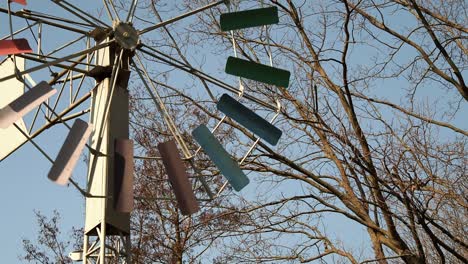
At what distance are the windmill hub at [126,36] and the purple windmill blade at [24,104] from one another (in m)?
0.75

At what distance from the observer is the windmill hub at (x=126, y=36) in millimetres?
5742

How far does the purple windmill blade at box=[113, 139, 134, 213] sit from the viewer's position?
17.4 feet

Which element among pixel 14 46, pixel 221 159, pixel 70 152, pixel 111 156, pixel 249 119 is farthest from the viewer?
pixel 249 119

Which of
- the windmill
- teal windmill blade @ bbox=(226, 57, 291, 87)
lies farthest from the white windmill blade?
teal windmill blade @ bbox=(226, 57, 291, 87)

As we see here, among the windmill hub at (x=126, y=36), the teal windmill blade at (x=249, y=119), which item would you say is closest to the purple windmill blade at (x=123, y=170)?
the windmill hub at (x=126, y=36)

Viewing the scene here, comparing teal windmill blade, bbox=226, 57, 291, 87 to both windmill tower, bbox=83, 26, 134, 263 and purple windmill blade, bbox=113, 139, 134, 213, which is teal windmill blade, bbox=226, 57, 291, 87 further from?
purple windmill blade, bbox=113, 139, 134, 213

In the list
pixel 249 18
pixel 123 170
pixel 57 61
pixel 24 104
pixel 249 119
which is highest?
pixel 249 18

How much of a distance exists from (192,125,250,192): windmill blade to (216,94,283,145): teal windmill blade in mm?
326

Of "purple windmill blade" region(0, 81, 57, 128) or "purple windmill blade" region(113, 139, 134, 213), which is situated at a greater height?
"purple windmill blade" region(0, 81, 57, 128)

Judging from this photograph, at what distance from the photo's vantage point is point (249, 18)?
661 centimetres

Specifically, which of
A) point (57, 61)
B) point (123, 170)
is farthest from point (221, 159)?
point (57, 61)

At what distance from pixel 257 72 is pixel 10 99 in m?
2.28

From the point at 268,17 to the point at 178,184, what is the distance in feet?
6.21

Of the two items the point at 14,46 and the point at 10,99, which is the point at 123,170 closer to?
the point at 14,46
